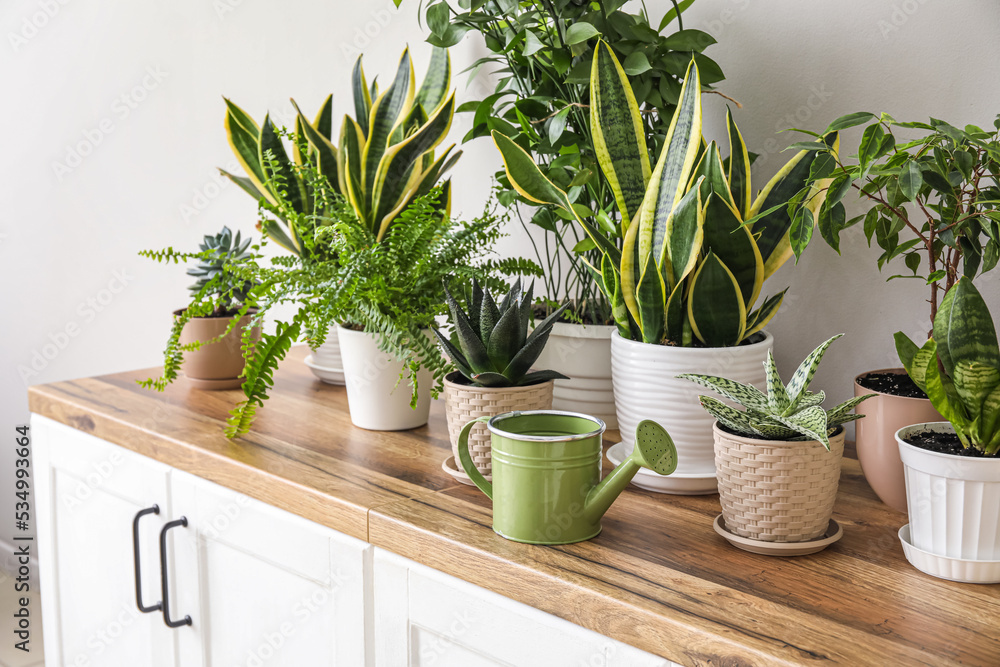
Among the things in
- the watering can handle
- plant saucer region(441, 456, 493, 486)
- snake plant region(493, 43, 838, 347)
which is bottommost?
plant saucer region(441, 456, 493, 486)

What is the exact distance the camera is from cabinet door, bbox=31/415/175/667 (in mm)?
1125

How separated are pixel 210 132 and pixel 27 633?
1476 millimetres

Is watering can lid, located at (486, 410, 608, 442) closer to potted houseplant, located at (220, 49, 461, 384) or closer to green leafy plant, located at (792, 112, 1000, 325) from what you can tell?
green leafy plant, located at (792, 112, 1000, 325)

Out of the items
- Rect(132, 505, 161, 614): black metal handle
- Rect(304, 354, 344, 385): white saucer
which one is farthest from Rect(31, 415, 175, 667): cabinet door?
Rect(304, 354, 344, 385): white saucer

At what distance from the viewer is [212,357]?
51.0 inches

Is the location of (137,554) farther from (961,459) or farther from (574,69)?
(961,459)

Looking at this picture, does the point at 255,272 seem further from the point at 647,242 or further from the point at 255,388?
the point at 647,242

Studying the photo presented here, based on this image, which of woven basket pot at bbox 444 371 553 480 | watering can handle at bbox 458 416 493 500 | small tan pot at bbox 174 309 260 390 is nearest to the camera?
watering can handle at bbox 458 416 493 500

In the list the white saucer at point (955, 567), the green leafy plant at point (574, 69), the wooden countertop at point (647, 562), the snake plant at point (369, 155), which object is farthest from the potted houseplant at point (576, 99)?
the white saucer at point (955, 567)

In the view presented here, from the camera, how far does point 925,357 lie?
2.24ft

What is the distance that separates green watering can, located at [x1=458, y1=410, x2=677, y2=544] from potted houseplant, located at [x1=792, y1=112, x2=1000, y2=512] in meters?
0.22

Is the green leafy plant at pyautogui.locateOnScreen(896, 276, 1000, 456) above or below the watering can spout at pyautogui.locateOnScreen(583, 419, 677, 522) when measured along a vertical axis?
above

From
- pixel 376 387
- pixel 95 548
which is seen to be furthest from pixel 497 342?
pixel 95 548

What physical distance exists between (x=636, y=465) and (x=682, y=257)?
239 mm
